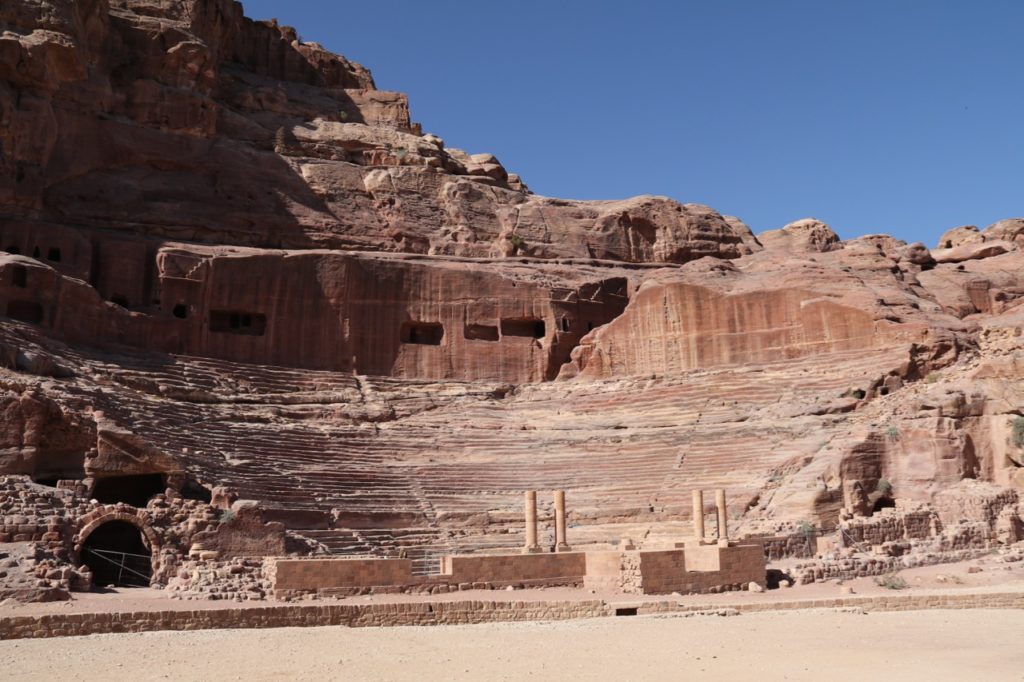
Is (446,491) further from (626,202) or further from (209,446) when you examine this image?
(626,202)

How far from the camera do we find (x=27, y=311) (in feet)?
91.4

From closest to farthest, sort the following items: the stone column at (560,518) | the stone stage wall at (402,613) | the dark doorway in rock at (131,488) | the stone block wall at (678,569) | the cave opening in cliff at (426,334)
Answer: the stone stage wall at (402,613) → the stone block wall at (678,569) → the dark doorway in rock at (131,488) → the stone column at (560,518) → the cave opening in cliff at (426,334)

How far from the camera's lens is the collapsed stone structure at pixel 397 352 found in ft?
71.2

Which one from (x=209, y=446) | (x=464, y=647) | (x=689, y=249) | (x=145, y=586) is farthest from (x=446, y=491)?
(x=689, y=249)

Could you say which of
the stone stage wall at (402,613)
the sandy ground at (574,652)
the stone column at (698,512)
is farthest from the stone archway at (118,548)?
the stone column at (698,512)

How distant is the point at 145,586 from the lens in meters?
20.0

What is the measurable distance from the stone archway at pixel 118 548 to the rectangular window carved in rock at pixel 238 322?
11539 mm

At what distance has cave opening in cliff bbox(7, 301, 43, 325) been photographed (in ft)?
90.8

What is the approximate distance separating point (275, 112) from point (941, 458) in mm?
30246

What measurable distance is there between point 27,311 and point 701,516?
18.9 meters

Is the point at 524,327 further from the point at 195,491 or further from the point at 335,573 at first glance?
the point at 335,573

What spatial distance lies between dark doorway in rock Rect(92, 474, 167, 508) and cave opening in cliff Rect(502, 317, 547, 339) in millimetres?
15583

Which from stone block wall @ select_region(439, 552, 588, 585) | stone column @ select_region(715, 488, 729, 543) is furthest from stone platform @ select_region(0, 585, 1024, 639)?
stone column @ select_region(715, 488, 729, 543)

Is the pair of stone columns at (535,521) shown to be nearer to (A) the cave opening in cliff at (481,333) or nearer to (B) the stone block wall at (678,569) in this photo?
(B) the stone block wall at (678,569)
